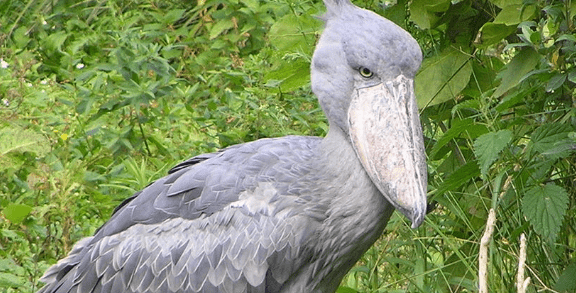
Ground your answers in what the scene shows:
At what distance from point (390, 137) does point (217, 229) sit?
0.67m

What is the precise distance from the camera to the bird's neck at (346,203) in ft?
10.4

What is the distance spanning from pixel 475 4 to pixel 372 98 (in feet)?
4.07

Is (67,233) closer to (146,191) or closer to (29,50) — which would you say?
(146,191)

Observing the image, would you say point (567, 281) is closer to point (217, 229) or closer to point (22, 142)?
point (217, 229)

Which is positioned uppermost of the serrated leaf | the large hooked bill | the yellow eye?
the yellow eye

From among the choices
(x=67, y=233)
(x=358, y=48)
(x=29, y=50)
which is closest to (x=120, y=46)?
(x=67, y=233)

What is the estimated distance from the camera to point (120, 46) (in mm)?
5508

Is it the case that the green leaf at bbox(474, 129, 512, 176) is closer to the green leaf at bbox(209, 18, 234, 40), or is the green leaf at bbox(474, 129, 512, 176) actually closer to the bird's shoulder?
the bird's shoulder

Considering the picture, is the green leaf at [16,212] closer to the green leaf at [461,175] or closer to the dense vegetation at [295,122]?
the dense vegetation at [295,122]

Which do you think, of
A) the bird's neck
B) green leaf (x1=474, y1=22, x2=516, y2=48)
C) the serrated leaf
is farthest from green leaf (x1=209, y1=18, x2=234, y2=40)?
the bird's neck

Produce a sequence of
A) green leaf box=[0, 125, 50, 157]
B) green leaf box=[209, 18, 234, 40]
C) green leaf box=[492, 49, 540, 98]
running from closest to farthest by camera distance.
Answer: green leaf box=[492, 49, 540, 98], green leaf box=[0, 125, 50, 157], green leaf box=[209, 18, 234, 40]

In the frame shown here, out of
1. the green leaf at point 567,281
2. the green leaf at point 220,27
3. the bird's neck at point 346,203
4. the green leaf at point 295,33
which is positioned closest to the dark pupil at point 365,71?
the bird's neck at point 346,203

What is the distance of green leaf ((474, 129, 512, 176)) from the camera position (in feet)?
11.0

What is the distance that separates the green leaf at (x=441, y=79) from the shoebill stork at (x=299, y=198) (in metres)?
0.65
